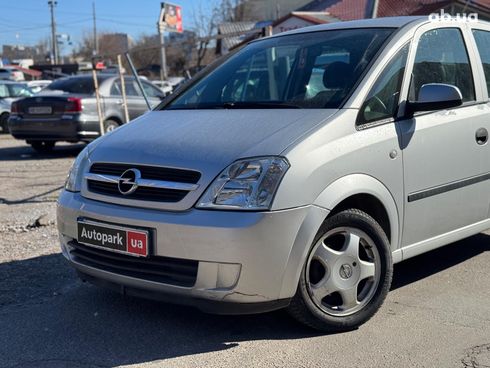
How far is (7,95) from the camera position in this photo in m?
19.5

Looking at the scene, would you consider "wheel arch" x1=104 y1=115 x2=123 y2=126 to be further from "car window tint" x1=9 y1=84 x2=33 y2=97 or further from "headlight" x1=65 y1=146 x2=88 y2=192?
"car window tint" x1=9 y1=84 x2=33 y2=97

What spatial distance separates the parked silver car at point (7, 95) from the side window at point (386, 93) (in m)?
16.6

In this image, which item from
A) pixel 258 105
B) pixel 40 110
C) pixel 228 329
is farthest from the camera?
pixel 40 110

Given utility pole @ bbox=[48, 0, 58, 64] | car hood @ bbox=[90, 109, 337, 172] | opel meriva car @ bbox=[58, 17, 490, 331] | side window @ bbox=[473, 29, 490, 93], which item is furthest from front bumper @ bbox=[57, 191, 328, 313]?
utility pole @ bbox=[48, 0, 58, 64]

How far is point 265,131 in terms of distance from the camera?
3.45 meters

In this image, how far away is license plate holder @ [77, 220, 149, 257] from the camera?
3299 millimetres

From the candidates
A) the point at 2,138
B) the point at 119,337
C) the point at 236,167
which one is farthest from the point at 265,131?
the point at 2,138

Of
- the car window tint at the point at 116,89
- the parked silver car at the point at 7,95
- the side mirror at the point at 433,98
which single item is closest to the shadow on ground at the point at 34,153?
the car window tint at the point at 116,89

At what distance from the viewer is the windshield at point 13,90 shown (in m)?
19.5

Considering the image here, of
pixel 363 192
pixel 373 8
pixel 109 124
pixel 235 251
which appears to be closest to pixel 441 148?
pixel 363 192

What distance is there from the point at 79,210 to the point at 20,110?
29.5 ft

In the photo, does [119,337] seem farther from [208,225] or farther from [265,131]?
[265,131]

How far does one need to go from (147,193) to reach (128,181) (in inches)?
5.9

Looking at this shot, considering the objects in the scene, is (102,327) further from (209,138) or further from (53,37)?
(53,37)
